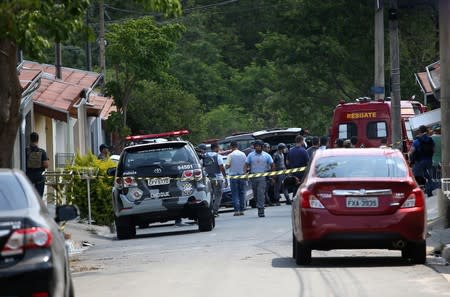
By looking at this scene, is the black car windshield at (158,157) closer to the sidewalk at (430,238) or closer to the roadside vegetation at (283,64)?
the sidewalk at (430,238)

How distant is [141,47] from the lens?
4819cm

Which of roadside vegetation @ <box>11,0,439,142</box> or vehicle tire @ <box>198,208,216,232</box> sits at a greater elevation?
roadside vegetation @ <box>11,0,439,142</box>

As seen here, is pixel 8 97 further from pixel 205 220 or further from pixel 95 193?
pixel 95 193

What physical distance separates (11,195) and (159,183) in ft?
46.9

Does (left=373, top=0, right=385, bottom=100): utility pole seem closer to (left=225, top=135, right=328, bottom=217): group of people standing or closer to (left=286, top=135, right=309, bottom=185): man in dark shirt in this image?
(left=225, top=135, right=328, bottom=217): group of people standing

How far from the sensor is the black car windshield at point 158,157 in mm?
25672

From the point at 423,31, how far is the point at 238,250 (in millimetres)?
39652

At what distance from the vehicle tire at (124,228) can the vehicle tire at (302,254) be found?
9.11 meters

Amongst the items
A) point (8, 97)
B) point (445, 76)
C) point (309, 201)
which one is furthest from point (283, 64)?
point (309, 201)

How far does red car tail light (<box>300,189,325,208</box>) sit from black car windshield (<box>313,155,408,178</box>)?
16.5 inches

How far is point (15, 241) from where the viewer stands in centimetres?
1027

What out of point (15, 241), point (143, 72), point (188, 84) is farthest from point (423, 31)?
→ point (15, 241)

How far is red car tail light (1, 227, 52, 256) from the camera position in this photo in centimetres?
1024

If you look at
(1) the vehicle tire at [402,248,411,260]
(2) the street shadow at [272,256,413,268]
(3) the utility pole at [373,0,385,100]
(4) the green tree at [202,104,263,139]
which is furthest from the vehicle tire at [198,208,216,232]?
(4) the green tree at [202,104,263,139]
